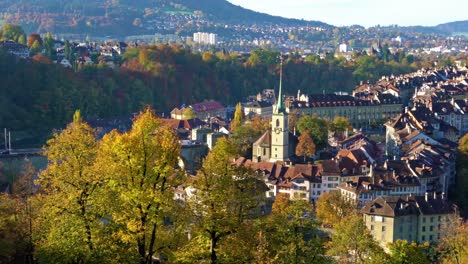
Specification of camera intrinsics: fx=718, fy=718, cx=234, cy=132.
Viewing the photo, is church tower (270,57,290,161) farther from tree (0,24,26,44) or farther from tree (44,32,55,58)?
tree (0,24,26,44)

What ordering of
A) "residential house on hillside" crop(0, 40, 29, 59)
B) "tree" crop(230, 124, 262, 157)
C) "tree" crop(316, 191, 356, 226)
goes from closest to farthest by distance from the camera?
"tree" crop(316, 191, 356, 226) → "tree" crop(230, 124, 262, 157) → "residential house on hillside" crop(0, 40, 29, 59)

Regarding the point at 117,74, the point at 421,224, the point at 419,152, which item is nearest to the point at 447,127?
the point at 419,152

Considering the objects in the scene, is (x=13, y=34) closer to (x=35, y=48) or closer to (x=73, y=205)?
A: (x=35, y=48)

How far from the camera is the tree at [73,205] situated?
1652 cm

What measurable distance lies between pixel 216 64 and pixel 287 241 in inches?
3097

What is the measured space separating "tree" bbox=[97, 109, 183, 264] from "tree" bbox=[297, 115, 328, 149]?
3112 centimetres

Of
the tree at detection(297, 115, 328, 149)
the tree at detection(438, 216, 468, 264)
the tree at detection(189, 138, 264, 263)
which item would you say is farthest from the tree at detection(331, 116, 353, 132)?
the tree at detection(189, 138, 264, 263)

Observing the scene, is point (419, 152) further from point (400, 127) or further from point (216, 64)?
point (216, 64)

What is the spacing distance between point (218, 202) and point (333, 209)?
1672 centimetres

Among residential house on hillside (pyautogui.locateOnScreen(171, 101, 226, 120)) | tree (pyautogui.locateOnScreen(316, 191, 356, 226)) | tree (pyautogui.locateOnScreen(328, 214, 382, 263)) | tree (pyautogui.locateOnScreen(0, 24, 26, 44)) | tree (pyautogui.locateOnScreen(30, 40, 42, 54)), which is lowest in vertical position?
residential house on hillside (pyautogui.locateOnScreen(171, 101, 226, 120))

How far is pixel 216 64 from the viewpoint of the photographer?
9556 centimetres

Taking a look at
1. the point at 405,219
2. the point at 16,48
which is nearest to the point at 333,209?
the point at 405,219

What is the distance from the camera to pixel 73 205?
1681 centimetres

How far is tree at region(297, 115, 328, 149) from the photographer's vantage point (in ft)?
155
